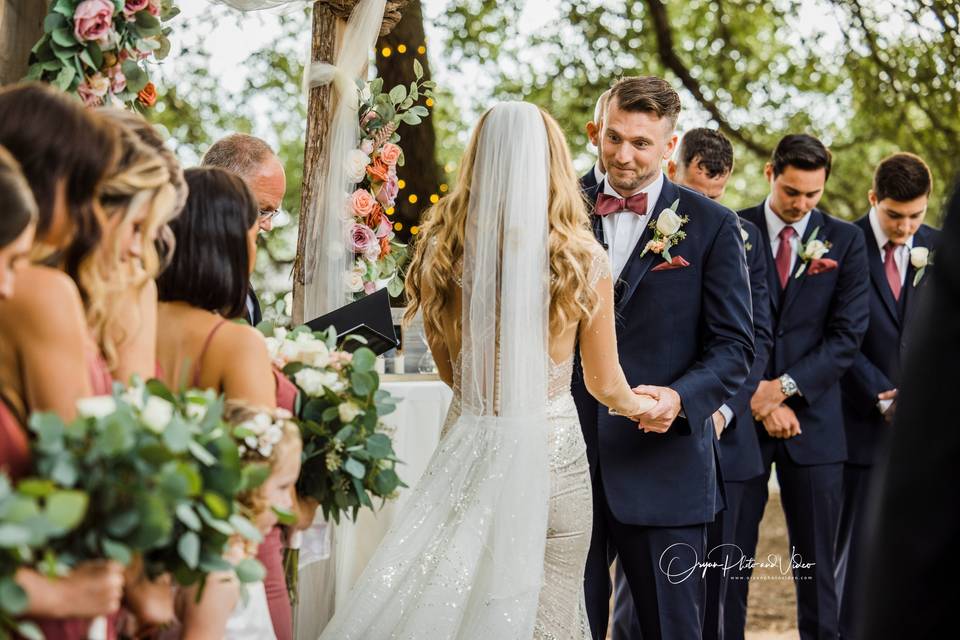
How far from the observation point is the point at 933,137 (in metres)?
10.1

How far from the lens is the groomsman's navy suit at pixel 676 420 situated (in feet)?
11.9

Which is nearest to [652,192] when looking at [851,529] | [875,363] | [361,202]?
[361,202]

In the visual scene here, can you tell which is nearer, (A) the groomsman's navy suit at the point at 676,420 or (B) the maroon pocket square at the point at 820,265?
(A) the groomsman's navy suit at the point at 676,420

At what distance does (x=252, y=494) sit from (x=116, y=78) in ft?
4.49

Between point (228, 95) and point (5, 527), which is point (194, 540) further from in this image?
point (228, 95)

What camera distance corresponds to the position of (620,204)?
3879 mm

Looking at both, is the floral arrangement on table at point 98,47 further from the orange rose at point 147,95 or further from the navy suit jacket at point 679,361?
the navy suit jacket at point 679,361

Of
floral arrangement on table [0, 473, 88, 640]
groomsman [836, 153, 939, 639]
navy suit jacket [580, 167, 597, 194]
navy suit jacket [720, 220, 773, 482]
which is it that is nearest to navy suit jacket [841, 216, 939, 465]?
groomsman [836, 153, 939, 639]

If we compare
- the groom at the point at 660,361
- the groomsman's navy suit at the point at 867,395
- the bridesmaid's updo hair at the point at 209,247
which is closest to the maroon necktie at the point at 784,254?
the groomsman's navy suit at the point at 867,395

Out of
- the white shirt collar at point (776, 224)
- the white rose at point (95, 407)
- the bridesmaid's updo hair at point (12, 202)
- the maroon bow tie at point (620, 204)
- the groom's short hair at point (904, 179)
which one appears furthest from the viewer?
the groom's short hair at point (904, 179)

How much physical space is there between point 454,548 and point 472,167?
3.85 ft

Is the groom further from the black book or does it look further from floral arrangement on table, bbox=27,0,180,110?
floral arrangement on table, bbox=27,0,180,110

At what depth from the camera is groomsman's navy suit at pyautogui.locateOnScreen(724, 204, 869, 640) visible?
16.1ft

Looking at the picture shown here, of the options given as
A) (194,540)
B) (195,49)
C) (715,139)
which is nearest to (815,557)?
(715,139)
